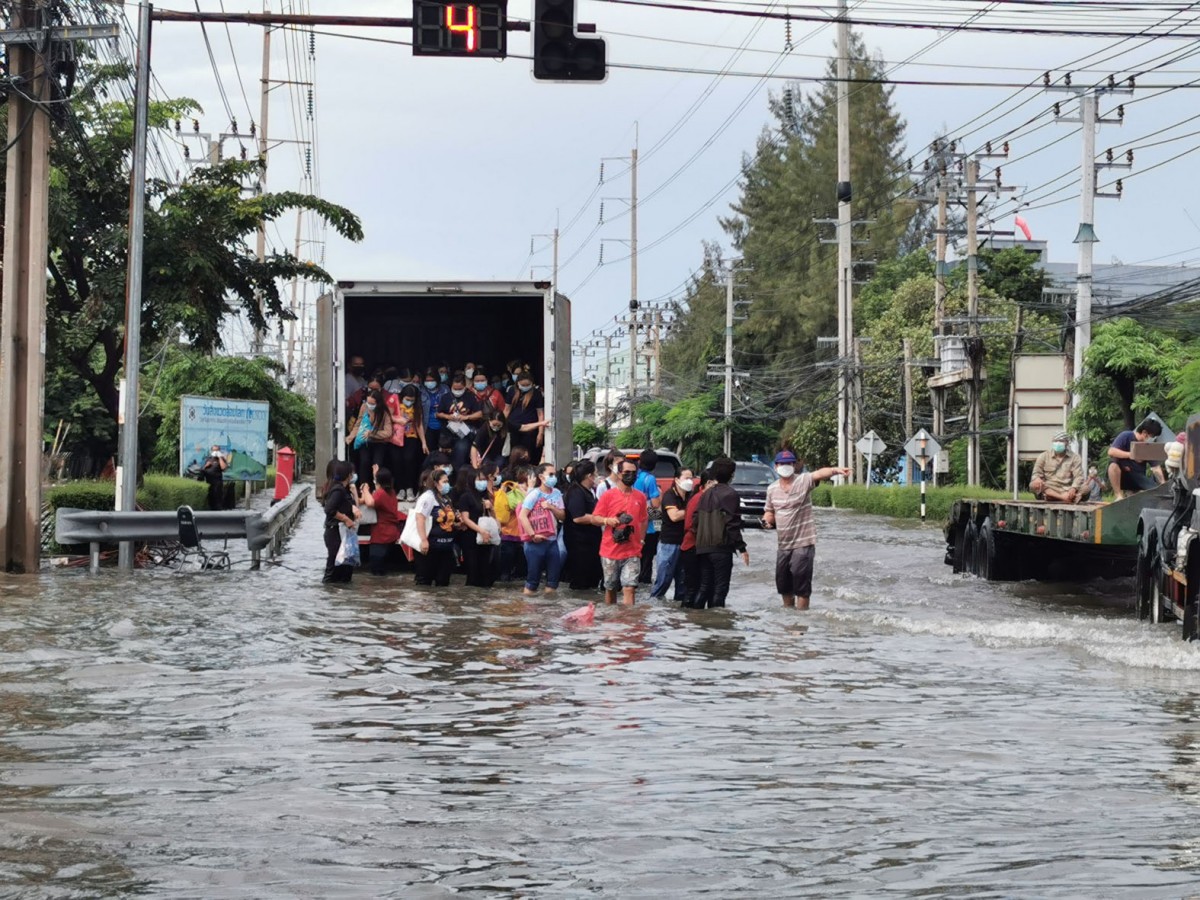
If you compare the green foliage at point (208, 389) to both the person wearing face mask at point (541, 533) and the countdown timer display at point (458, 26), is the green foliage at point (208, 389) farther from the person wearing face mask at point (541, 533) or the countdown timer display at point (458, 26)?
the countdown timer display at point (458, 26)

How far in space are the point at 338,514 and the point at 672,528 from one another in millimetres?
4841

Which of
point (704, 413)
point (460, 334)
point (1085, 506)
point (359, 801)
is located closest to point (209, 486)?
point (460, 334)

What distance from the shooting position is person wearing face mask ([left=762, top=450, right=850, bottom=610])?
19.8m

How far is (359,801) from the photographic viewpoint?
28.3 feet

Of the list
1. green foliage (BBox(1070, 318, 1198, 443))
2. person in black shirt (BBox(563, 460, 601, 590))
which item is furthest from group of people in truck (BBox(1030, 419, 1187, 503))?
green foliage (BBox(1070, 318, 1198, 443))

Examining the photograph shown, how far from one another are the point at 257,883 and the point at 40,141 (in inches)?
756

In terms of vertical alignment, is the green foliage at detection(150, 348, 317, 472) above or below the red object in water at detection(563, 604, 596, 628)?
above

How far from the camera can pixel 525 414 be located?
83.1 feet

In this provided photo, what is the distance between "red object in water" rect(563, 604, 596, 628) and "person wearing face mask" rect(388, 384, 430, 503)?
22.1 feet

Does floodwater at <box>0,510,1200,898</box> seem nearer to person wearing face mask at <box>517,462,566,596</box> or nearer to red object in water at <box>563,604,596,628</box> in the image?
red object in water at <box>563,604,596,628</box>

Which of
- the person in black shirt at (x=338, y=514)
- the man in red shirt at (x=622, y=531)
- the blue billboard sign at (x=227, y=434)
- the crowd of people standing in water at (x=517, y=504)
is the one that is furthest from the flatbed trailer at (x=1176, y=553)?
the blue billboard sign at (x=227, y=434)

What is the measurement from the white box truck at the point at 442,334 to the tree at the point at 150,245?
18.5ft

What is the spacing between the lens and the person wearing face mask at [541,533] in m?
22.1

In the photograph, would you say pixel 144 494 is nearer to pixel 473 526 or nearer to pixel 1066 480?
pixel 473 526
